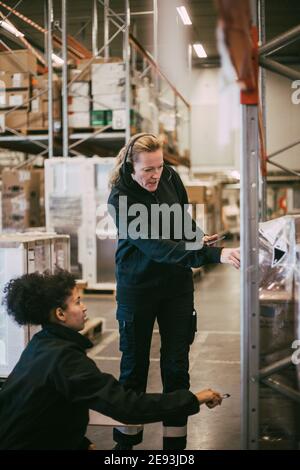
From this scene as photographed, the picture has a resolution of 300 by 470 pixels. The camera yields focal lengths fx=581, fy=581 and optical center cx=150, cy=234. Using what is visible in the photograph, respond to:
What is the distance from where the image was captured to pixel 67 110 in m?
8.97

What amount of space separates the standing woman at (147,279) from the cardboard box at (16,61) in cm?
651

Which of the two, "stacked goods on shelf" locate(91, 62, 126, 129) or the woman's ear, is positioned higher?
"stacked goods on shelf" locate(91, 62, 126, 129)

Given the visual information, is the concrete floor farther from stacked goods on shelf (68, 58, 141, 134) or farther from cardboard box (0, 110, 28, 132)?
cardboard box (0, 110, 28, 132)

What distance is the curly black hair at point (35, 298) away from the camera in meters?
2.52

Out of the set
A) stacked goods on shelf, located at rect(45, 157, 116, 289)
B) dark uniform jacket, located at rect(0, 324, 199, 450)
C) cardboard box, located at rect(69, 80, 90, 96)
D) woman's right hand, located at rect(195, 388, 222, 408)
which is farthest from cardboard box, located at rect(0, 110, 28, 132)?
woman's right hand, located at rect(195, 388, 222, 408)

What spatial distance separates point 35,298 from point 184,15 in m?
11.4

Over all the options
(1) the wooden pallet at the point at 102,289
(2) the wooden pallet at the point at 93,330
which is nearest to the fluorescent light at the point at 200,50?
(1) the wooden pallet at the point at 102,289

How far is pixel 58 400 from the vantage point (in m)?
2.30

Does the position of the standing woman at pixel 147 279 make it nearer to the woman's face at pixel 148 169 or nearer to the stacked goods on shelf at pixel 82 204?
the woman's face at pixel 148 169

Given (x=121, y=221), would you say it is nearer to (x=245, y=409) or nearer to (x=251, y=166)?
(x=251, y=166)

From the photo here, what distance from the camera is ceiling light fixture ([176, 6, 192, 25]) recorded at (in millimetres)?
12455

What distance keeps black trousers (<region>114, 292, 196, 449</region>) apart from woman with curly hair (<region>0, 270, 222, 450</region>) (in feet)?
2.20

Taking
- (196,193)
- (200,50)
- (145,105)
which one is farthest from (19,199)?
(200,50)
